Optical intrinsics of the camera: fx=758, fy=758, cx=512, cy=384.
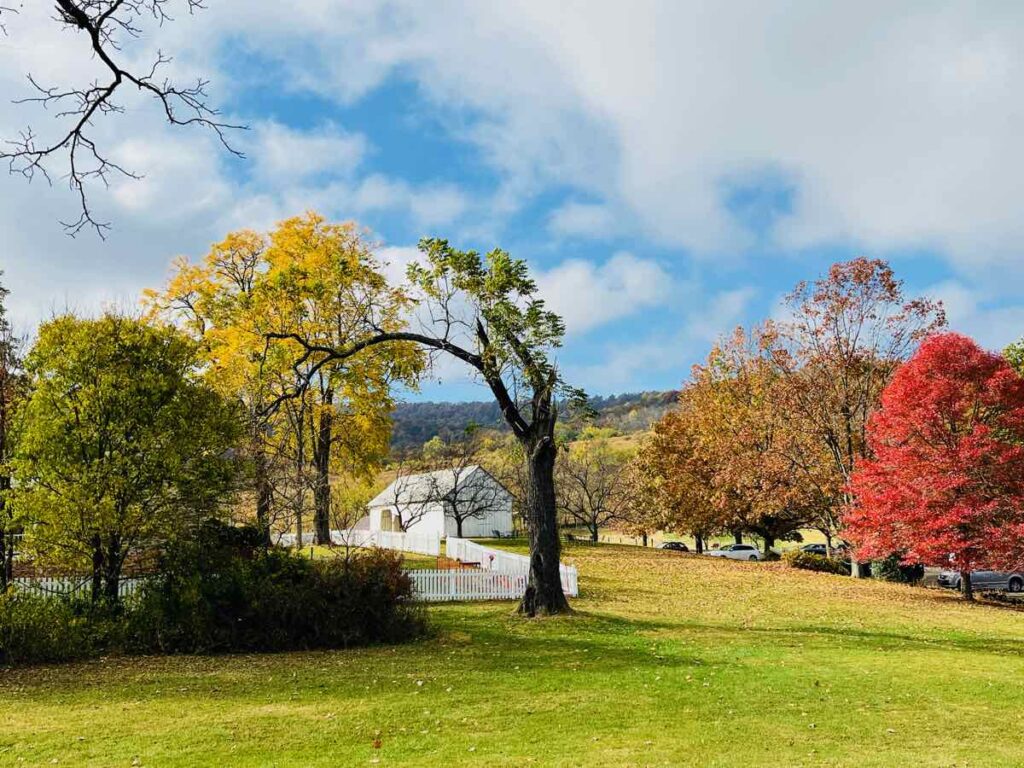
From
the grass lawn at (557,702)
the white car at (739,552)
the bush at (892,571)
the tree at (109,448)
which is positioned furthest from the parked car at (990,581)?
the tree at (109,448)

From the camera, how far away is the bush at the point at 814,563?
32.2 meters

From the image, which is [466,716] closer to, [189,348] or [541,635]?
[541,635]

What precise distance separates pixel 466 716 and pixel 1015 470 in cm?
1910

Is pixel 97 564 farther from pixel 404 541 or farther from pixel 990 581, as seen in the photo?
pixel 990 581

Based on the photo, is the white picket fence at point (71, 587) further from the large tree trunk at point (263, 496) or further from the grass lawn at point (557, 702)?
the large tree trunk at point (263, 496)

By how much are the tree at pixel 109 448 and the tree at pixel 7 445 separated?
411mm

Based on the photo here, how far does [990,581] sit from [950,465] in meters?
14.3

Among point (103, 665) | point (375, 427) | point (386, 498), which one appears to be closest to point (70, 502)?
point (103, 665)

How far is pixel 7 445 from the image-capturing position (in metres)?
13.5

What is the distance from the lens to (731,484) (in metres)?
34.9

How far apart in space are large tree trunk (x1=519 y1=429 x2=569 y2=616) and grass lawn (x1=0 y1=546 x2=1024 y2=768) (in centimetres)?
75

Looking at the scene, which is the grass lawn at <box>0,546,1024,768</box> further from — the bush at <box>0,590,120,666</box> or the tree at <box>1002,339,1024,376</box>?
the tree at <box>1002,339,1024,376</box>

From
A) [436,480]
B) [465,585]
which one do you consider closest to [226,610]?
[465,585]

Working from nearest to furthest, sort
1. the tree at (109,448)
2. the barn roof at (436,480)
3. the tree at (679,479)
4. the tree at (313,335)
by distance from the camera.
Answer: the tree at (109,448)
the tree at (313,335)
the tree at (679,479)
the barn roof at (436,480)
